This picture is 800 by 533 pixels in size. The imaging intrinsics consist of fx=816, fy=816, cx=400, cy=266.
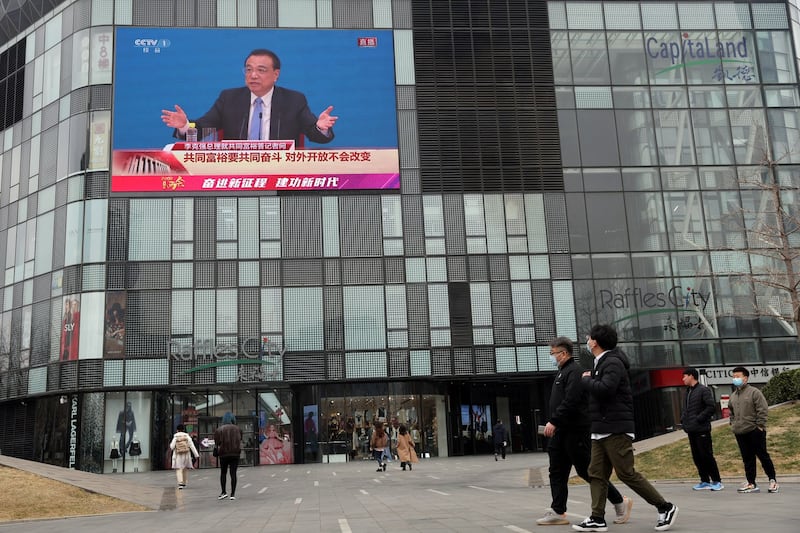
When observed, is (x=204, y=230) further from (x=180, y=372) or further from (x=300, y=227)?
(x=180, y=372)

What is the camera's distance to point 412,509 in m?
12.1

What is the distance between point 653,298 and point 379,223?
498 inches

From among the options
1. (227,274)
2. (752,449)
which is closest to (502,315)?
(227,274)

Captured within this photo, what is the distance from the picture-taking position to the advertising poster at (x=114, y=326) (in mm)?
34000

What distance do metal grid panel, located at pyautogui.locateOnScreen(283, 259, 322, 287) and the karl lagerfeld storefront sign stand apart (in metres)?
12.5

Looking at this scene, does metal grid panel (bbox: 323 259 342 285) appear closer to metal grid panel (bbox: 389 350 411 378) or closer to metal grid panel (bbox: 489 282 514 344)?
metal grid panel (bbox: 389 350 411 378)

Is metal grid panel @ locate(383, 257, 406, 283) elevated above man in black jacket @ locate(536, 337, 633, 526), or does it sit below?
above

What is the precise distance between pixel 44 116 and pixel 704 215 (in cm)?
3107

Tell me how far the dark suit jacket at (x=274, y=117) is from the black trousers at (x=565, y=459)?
1139 inches

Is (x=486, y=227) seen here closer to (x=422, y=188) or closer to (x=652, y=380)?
(x=422, y=188)

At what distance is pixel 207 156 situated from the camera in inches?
1409

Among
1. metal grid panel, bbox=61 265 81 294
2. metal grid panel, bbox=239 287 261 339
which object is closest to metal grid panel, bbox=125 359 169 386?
metal grid panel, bbox=239 287 261 339

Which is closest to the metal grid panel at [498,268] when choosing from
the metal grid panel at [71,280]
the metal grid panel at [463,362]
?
the metal grid panel at [463,362]

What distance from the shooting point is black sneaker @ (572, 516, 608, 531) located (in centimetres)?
816
